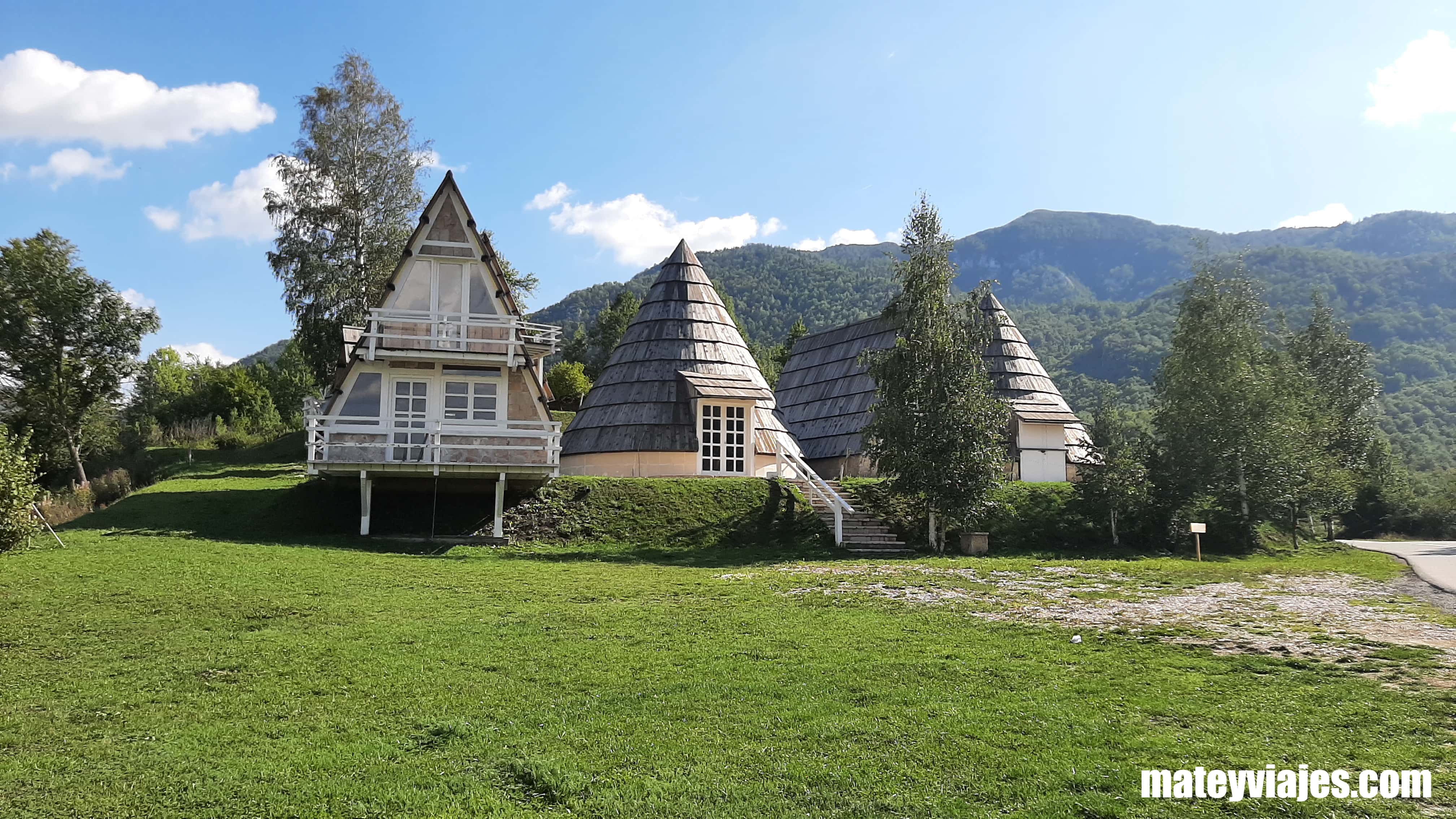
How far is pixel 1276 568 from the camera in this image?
2192 cm

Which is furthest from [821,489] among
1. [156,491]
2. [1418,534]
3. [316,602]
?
[1418,534]

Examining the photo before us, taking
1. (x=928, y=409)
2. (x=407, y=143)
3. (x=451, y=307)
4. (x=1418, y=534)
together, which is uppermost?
(x=407, y=143)

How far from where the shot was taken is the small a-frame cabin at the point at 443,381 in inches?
884

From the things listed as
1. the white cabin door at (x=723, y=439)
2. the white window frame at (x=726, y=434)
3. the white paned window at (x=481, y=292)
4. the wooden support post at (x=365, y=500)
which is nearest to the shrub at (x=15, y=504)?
the wooden support post at (x=365, y=500)

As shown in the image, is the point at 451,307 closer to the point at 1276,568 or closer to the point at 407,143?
the point at 407,143

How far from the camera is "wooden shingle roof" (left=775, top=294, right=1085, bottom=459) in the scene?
35656 millimetres

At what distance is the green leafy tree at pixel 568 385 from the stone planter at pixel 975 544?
31.5 meters

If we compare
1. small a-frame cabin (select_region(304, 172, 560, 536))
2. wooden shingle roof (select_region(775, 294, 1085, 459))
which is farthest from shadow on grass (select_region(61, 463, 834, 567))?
wooden shingle roof (select_region(775, 294, 1085, 459))

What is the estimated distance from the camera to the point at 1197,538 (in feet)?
82.6

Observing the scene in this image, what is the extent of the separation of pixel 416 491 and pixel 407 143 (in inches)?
729

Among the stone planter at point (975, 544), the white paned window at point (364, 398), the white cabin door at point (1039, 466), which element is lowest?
the stone planter at point (975, 544)

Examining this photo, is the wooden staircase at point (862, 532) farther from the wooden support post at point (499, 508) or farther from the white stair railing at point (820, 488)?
the wooden support post at point (499, 508)

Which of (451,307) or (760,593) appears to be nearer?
(760,593)

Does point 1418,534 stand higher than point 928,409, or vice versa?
point 928,409
